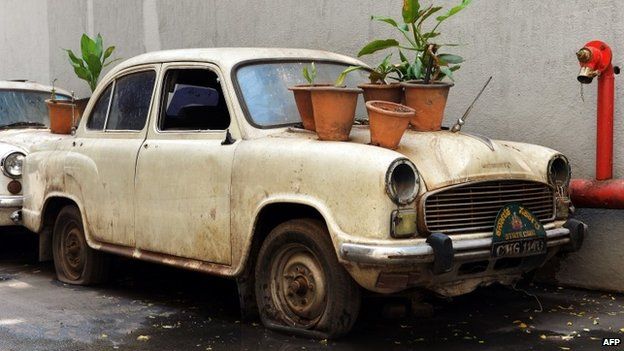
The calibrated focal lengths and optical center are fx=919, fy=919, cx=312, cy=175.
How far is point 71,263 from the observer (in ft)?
25.0

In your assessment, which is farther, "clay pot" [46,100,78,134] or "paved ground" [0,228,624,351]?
"clay pot" [46,100,78,134]

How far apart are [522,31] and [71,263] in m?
4.12

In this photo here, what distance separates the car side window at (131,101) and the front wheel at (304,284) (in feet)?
5.77

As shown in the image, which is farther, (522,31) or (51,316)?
(522,31)

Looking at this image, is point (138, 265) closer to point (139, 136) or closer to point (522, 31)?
point (139, 136)

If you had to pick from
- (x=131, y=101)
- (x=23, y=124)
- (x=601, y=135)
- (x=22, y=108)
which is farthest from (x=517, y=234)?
(x=22, y=108)

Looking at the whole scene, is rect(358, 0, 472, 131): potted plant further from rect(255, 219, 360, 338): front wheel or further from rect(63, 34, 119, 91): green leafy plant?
rect(63, 34, 119, 91): green leafy plant

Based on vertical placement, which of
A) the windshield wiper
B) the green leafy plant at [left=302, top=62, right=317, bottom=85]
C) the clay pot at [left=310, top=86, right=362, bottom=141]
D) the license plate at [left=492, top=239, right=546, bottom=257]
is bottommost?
the license plate at [left=492, top=239, right=546, bottom=257]

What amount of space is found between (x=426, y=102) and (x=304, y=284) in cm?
136

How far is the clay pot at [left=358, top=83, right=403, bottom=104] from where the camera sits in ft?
19.0

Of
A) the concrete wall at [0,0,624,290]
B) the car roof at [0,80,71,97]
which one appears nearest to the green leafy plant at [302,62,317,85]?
the concrete wall at [0,0,624,290]

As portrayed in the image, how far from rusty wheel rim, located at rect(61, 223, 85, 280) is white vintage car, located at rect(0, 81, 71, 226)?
85 cm

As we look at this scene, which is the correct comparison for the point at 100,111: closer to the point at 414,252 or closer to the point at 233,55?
the point at 233,55

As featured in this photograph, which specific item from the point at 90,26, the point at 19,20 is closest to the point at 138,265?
the point at 90,26
